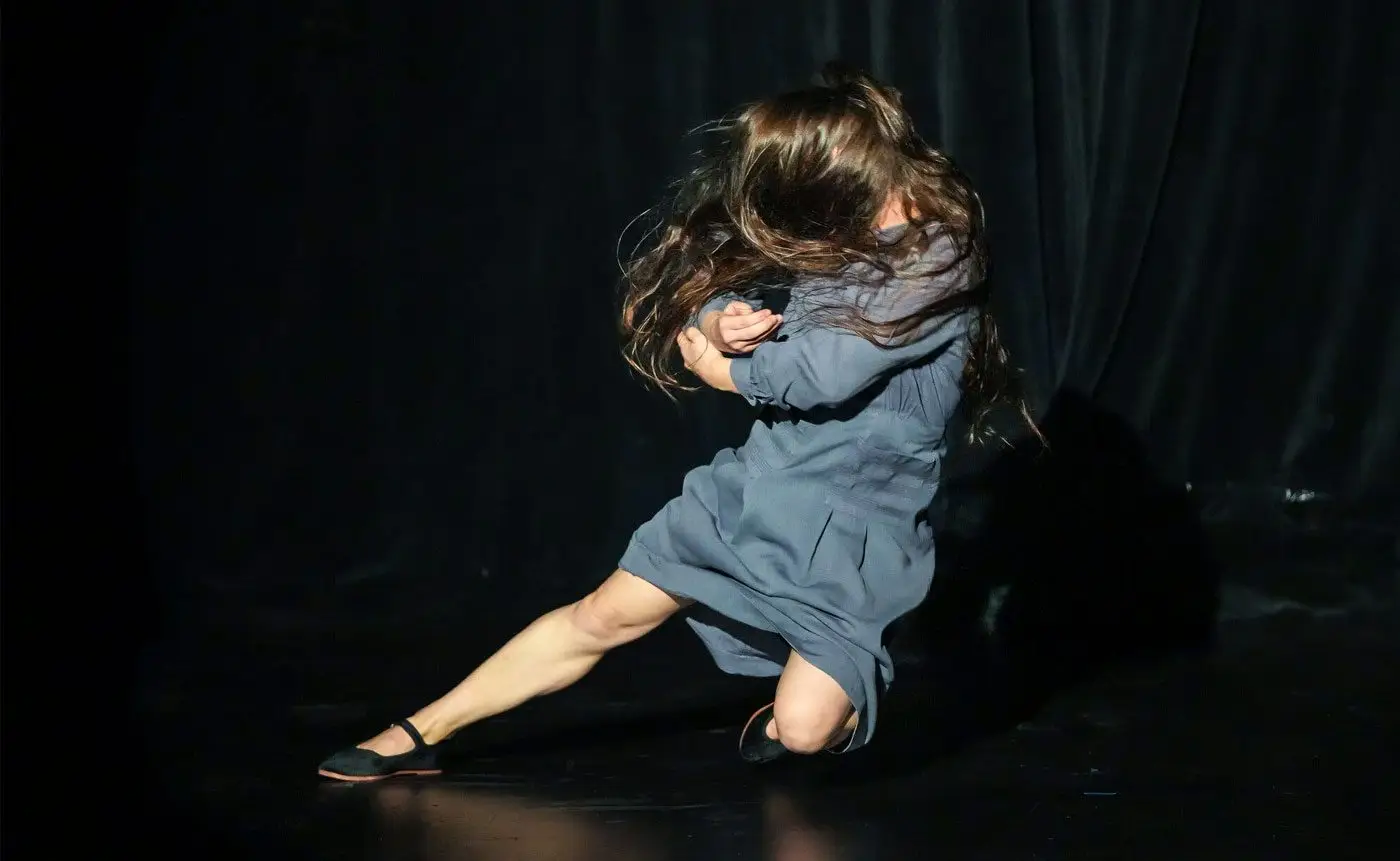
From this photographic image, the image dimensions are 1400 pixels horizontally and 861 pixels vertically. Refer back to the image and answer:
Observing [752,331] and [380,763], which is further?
[380,763]

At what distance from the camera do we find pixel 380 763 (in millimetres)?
2029

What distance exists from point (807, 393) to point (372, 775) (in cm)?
74

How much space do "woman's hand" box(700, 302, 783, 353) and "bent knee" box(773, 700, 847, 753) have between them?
1.44 feet

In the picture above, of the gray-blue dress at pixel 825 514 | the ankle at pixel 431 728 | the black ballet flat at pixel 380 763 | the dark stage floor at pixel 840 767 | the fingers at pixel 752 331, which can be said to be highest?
the fingers at pixel 752 331

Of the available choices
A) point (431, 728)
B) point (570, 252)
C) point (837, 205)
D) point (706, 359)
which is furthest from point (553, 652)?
point (570, 252)

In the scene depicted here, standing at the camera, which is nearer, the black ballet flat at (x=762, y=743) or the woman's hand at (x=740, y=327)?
the woman's hand at (x=740, y=327)

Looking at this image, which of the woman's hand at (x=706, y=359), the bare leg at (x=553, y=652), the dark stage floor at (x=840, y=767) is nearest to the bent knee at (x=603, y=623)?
the bare leg at (x=553, y=652)

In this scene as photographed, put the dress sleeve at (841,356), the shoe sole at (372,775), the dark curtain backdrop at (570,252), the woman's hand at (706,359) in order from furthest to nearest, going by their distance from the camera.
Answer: the dark curtain backdrop at (570,252), the shoe sole at (372,775), the woman's hand at (706,359), the dress sleeve at (841,356)

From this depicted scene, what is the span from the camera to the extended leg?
6.50 feet

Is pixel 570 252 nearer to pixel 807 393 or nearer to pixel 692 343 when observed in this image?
pixel 692 343

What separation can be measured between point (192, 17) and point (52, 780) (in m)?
1.51

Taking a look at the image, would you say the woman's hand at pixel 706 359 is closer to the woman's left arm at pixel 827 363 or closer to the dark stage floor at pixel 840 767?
the woman's left arm at pixel 827 363

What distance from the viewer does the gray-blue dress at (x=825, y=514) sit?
6.25 feet

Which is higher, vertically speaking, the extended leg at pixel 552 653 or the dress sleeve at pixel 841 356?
the dress sleeve at pixel 841 356
